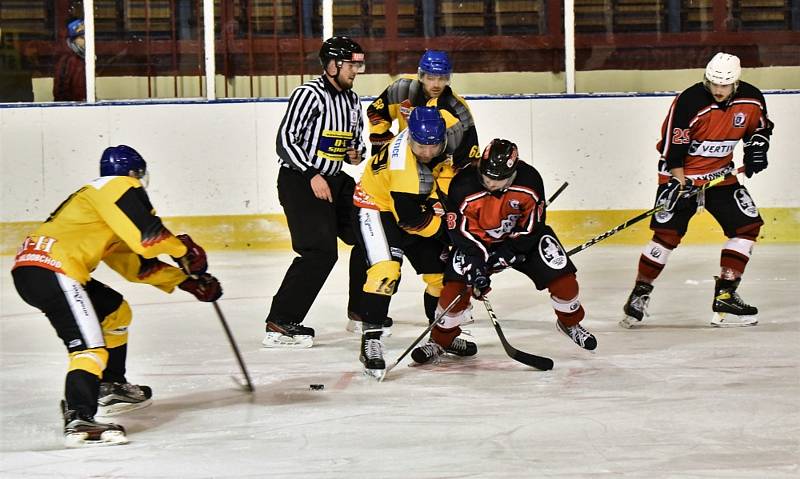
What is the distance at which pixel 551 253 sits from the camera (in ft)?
13.0

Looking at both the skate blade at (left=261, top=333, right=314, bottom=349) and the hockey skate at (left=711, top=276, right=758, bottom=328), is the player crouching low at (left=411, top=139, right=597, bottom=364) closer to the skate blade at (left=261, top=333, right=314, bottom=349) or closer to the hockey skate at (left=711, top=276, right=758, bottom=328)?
the skate blade at (left=261, top=333, right=314, bottom=349)

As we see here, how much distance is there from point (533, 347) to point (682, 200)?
36.5 inches

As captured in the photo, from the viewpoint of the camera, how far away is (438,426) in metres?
3.17

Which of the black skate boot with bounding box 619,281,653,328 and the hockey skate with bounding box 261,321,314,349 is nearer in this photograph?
the hockey skate with bounding box 261,321,314,349

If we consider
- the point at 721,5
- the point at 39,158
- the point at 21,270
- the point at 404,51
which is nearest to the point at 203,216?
the point at 39,158

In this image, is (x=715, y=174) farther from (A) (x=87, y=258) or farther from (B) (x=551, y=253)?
(A) (x=87, y=258)

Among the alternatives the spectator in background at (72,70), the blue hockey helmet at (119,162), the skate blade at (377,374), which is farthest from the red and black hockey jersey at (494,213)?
the spectator in background at (72,70)

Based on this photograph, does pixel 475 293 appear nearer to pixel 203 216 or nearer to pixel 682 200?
pixel 682 200

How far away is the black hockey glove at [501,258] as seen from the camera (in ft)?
12.8

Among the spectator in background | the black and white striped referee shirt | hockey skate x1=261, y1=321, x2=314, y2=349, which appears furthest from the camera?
the spectator in background

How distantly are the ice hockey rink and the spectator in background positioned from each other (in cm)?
209

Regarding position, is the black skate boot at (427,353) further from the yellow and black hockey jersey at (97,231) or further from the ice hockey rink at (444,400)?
the yellow and black hockey jersey at (97,231)

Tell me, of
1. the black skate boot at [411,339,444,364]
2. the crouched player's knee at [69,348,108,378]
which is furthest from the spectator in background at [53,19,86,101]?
the crouched player's knee at [69,348,108,378]

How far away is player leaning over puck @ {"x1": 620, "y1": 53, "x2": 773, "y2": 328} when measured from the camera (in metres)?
4.66
